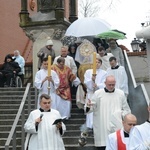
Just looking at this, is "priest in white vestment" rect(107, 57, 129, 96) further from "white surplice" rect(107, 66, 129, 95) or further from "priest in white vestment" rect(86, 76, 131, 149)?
"priest in white vestment" rect(86, 76, 131, 149)

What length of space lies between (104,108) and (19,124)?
276 cm

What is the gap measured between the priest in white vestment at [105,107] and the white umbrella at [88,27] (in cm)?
391

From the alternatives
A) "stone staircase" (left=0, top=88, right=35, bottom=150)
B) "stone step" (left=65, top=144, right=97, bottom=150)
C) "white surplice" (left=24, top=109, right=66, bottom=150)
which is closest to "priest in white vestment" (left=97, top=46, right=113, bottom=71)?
"stone staircase" (left=0, top=88, right=35, bottom=150)

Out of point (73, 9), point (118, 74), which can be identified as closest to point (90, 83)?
point (118, 74)

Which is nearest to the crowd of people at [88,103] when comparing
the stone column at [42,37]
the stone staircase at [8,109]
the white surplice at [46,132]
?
the white surplice at [46,132]

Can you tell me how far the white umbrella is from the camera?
42.5 ft

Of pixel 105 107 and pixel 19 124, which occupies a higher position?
pixel 19 124

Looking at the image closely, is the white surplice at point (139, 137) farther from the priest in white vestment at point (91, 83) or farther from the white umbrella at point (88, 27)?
the white umbrella at point (88, 27)

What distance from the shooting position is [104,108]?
30.4ft

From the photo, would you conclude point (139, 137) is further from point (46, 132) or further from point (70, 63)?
point (70, 63)

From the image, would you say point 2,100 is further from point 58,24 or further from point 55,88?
point 58,24

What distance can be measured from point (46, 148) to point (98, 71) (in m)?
2.98

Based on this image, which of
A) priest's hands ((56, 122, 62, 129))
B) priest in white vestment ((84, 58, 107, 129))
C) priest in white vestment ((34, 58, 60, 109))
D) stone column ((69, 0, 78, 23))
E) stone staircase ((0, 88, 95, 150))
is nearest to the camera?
priest's hands ((56, 122, 62, 129))

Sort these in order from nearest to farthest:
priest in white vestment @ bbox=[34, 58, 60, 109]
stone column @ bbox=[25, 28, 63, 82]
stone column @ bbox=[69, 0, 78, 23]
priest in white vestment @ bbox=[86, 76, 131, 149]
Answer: priest in white vestment @ bbox=[86, 76, 131, 149] < priest in white vestment @ bbox=[34, 58, 60, 109] < stone column @ bbox=[25, 28, 63, 82] < stone column @ bbox=[69, 0, 78, 23]
